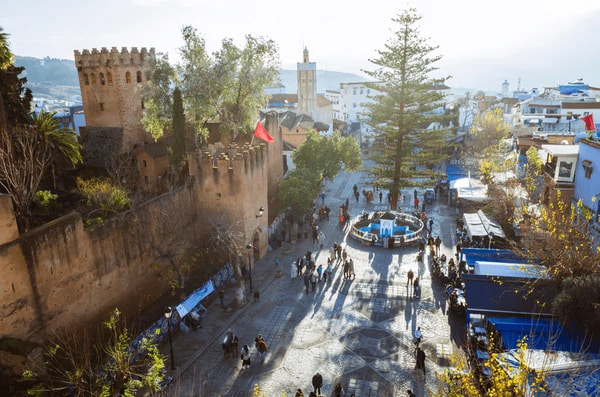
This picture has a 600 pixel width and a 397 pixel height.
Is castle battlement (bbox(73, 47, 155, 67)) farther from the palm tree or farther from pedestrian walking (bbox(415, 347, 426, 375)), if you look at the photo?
pedestrian walking (bbox(415, 347, 426, 375))

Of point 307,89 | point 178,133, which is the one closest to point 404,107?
point 178,133

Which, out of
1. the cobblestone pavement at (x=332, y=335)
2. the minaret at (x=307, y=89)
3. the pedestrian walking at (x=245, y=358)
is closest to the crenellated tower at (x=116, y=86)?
the cobblestone pavement at (x=332, y=335)

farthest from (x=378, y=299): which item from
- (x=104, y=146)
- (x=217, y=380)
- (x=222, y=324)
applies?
(x=104, y=146)

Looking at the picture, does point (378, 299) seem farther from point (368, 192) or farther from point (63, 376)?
point (368, 192)

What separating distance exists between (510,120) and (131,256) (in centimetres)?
5178

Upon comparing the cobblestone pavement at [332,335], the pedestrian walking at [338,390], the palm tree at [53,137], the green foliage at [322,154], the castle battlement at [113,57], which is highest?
the castle battlement at [113,57]

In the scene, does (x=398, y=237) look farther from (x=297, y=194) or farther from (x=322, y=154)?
(x=322, y=154)

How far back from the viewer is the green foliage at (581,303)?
11578 millimetres

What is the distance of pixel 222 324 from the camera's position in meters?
15.4

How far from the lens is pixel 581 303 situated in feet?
38.7

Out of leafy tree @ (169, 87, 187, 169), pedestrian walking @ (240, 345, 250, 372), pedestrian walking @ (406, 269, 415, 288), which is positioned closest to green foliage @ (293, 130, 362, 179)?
leafy tree @ (169, 87, 187, 169)

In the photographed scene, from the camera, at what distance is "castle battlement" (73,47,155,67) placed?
75.9 ft

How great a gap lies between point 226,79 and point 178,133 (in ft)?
14.5

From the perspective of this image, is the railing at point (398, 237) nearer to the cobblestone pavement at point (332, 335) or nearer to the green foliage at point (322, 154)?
the cobblestone pavement at point (332, 335)
